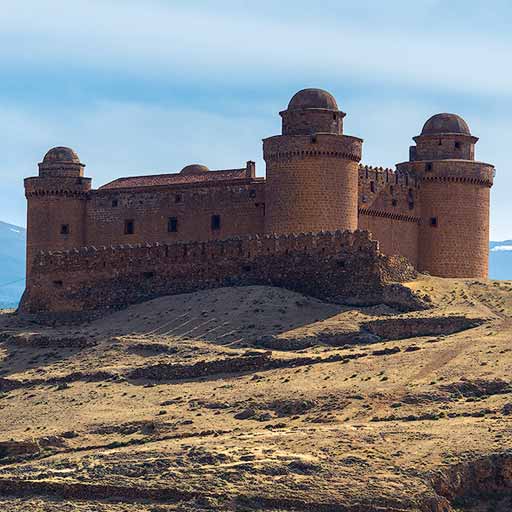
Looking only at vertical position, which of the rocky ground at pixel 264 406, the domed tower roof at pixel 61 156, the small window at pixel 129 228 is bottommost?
the rocky ground at pixel 264 406

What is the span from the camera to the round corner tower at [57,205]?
6650 cm

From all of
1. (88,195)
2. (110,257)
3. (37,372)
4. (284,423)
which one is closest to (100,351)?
(37,372)

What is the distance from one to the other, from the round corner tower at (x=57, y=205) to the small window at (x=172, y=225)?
4620 mm

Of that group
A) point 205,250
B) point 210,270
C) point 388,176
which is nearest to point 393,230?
point 388,176

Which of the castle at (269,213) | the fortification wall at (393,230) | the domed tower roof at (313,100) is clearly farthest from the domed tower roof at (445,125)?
the domed tower roof at (313,100)

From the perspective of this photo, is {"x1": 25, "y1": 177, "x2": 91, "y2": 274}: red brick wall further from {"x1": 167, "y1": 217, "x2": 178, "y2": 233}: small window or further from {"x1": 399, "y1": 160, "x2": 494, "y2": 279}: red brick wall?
{"x1": 399, "y1": 160, "x2": 494, "y2": 279}: red brick wall

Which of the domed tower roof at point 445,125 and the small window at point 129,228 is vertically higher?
the domed tower roof at point 445,125

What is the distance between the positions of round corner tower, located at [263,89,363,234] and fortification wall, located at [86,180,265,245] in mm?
2144

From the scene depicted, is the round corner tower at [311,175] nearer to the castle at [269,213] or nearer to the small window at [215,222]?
the castle at [269,213]

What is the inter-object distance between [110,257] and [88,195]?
9.70 meters

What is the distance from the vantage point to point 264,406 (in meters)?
42.4

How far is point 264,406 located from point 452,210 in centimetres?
2503

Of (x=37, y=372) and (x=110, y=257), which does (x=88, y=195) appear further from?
(x=37, y=372)

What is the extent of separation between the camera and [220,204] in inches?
2502
